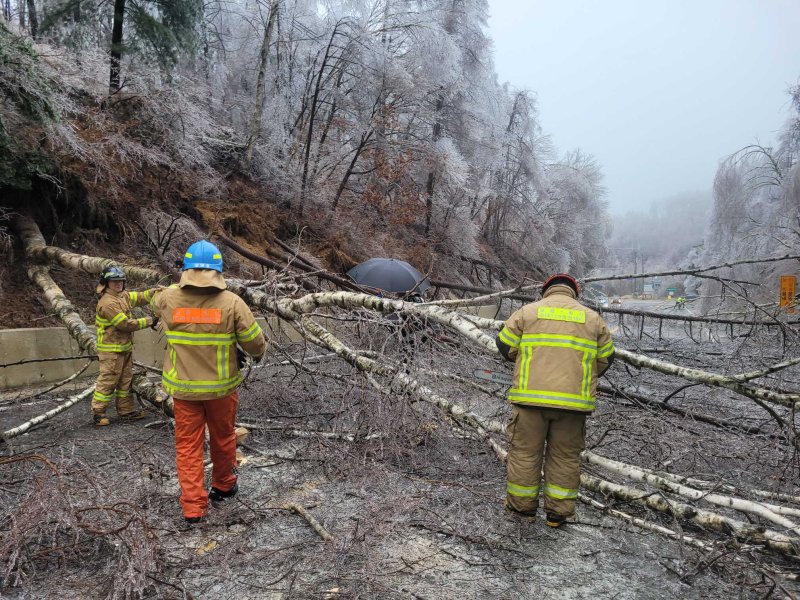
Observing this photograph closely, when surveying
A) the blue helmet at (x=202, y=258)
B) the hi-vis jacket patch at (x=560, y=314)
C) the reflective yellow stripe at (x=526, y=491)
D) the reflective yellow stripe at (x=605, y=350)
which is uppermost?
the blue helmet at (x=202, y=258)

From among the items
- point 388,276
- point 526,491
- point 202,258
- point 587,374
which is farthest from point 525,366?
point 388,276

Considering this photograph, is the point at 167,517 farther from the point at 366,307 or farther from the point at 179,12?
the point at 179,12

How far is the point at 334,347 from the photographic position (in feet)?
14.4

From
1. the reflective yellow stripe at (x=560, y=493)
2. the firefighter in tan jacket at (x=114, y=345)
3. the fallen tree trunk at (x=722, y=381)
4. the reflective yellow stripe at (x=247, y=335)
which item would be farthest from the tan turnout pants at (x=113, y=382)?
the fallen tree trunk at (x=722, y=381)

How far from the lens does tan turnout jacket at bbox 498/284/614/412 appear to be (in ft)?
10.3

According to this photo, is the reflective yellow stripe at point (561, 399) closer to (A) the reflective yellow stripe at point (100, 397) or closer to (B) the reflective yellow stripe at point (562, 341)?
(B) the reflective yellow stripe at point (562, 341)

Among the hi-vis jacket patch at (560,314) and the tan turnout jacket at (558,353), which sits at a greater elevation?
the hi-vis jacket patch at (560,314)

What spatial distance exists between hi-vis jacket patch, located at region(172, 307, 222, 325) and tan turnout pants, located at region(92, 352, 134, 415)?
238 cm

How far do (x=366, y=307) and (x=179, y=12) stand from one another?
29.5 ft

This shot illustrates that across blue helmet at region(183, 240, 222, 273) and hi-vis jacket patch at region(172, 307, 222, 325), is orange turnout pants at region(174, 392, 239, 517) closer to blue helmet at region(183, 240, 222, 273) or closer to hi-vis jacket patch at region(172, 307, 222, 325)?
hi-vis jacket patch at region(172, 307, 222, 325)

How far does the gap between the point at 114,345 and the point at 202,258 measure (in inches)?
96.8

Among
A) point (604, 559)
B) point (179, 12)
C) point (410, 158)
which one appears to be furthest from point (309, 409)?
point (410, 158)

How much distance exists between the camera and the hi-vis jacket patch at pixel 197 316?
3.24 m

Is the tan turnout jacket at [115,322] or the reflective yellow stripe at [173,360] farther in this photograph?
the tan turnout jacket at [115,322]
